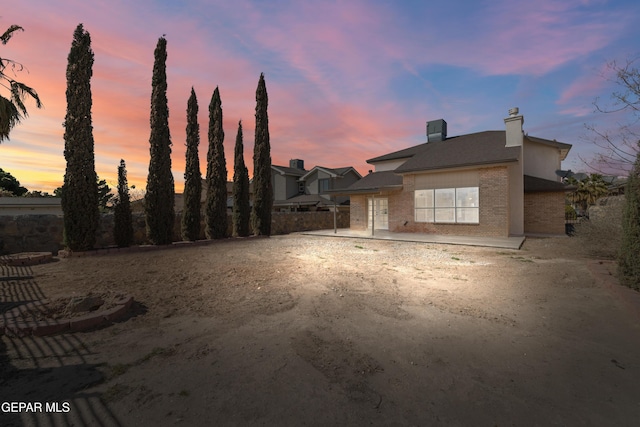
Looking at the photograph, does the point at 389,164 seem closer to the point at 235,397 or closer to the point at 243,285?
the point at 243,285

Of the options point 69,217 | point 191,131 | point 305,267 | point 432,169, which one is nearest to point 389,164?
point 432,169

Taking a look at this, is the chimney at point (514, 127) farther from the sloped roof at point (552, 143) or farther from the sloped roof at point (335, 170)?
the sloped roof at point (335, 170)

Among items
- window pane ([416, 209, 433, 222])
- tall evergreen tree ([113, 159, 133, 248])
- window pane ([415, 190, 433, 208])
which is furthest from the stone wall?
window pane ([415, 190, 433, 208])

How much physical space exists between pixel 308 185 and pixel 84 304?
30.1 metres

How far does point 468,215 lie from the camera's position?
50.4 feet

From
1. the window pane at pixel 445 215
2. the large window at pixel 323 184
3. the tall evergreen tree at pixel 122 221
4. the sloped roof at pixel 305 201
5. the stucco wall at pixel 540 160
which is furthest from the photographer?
the large window at pixel 323 184

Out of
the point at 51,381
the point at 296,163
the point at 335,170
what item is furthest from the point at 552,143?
the point at 296,163

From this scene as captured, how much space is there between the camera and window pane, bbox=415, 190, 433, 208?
1667 centimetres

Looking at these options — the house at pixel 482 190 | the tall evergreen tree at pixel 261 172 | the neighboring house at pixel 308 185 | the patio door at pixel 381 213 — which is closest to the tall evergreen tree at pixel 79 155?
the tall evergreen tree at pixel 261 172

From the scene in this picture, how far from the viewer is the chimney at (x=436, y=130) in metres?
22.9

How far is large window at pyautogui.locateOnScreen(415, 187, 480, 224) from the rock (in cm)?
1591

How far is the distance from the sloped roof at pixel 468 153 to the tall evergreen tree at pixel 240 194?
10041 mm

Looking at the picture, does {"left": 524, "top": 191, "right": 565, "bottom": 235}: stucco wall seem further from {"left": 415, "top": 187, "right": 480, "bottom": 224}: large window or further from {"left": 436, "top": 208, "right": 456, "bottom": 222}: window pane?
{"left": 436, "top": 208, "right": 456, "bottom": 222}: window pane

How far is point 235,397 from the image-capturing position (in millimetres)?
2494
